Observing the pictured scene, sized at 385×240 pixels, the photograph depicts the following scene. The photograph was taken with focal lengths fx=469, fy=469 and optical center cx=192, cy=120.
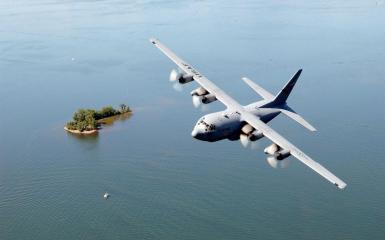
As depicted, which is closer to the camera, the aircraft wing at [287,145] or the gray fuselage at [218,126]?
the aircraft wing at [287,145]

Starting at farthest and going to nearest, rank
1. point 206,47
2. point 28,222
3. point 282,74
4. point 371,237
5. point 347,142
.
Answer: point 206,47, point 282,74, point 347,142, point 28,222, point 371,237

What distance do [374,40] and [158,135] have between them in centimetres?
12128

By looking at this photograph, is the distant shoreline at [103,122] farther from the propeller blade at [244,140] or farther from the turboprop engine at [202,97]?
the propeller blade at [244,140]

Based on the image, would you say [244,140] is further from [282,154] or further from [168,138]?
[168,138]

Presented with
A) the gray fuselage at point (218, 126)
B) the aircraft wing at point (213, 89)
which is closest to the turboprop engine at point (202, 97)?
the aircraft wing at point (213, 89)

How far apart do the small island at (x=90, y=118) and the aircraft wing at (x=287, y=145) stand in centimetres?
7405

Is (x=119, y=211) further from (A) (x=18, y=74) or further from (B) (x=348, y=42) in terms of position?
(B) (x=348, y=42)

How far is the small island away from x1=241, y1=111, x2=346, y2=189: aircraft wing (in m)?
74.1

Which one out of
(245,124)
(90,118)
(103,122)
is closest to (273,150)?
(245,124)

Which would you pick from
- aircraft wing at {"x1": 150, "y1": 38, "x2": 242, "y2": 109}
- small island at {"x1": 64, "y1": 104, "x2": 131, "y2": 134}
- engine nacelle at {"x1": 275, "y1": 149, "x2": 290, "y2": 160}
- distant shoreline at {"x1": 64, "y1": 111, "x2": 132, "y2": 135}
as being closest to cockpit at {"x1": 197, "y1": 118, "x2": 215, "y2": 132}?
aircraft wing at {"x1": 150, "y1": 38, "x2": 242, "y2": 109}

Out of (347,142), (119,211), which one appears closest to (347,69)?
(347,142)

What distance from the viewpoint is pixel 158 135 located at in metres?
123

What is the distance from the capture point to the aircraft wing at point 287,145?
179 ft

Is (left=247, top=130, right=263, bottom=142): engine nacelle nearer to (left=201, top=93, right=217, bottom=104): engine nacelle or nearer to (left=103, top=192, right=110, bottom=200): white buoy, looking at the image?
(left=201, top=93, right=217, bottom=104): engine nacelle
